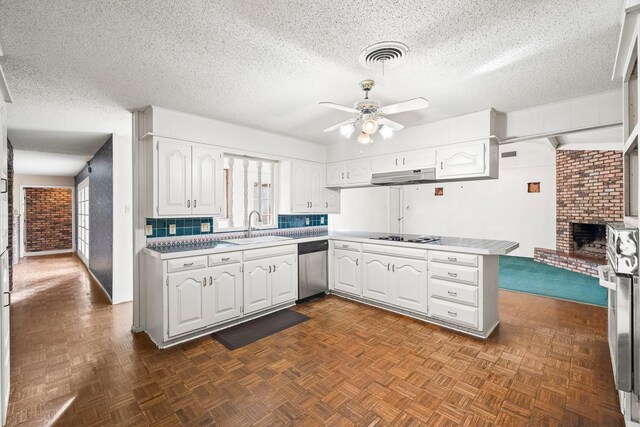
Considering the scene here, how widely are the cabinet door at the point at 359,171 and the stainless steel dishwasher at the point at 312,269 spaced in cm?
102

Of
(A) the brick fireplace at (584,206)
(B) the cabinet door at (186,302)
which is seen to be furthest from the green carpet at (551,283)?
(B) the cabinet door at (186,302)

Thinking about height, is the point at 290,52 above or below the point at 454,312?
above

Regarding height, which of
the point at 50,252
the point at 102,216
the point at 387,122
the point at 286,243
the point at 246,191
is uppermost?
the point at 387,122

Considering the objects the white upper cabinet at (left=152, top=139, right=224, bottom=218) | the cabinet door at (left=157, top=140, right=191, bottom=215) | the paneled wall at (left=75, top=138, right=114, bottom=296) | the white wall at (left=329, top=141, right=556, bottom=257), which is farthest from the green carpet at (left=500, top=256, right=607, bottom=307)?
the paneled wall at (left=75, top=138, right=114, bottom=296)

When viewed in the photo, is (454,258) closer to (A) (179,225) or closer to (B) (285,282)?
(B) (285,282)

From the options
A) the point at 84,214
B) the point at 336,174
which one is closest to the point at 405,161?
the point at 336,174

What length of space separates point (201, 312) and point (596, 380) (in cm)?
332

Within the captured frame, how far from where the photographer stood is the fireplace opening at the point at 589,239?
230 inches

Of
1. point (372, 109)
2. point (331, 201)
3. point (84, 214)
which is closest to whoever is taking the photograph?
point (372, 109)

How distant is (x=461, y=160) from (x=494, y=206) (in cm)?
475

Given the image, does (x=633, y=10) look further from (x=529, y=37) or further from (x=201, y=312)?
(x=201, y=312)

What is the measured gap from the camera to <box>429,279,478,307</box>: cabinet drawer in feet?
9.53

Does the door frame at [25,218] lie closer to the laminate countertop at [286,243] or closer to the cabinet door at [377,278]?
the laminate countertop at [286,243]

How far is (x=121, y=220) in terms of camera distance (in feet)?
13.6
